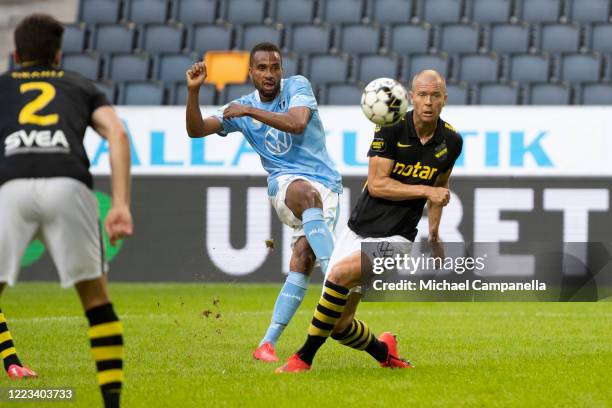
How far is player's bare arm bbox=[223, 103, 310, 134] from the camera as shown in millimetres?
8109

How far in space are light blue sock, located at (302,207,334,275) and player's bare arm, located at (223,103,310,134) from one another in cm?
61

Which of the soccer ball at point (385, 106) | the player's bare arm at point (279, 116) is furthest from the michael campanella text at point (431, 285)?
the player's bare arm at point (279, 116)

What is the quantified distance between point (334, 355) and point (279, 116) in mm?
1837

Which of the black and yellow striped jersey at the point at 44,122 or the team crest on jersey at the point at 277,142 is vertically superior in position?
the black and yellow striped jersey at the point at 44,122

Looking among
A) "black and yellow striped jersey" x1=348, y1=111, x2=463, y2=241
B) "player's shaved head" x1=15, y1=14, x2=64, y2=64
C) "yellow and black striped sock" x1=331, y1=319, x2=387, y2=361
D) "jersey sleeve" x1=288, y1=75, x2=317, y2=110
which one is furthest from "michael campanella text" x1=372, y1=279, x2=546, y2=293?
"player's shaved head" x1=15, y1=14, x2=64, y2=64

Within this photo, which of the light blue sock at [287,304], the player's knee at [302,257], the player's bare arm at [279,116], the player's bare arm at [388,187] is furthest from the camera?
the player's knee at [302,257]

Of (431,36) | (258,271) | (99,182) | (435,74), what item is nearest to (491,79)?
(431,36)

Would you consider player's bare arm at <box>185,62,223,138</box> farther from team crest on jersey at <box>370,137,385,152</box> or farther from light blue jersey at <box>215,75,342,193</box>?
team crest on jersey at <box>370,137,385,152</box>

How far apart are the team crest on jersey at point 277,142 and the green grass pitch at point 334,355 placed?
1.52 m

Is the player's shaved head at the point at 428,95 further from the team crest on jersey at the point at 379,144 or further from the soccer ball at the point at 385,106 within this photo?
the team crest on jersey at the point at 379,144

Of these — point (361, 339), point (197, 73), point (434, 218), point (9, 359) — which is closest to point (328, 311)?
point (361, 339)

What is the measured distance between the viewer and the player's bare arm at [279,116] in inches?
319

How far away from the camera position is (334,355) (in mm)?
8703

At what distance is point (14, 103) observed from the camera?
17.8 ft
